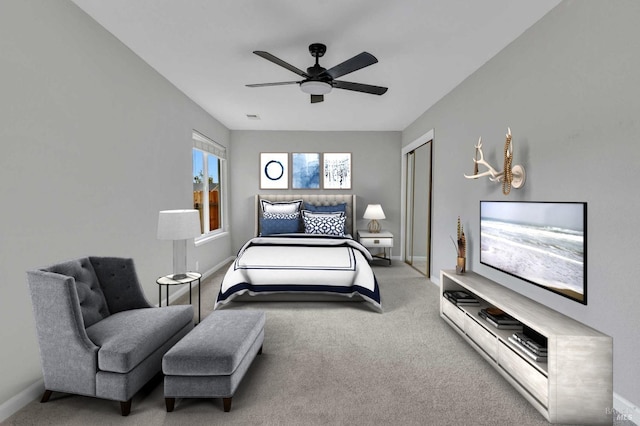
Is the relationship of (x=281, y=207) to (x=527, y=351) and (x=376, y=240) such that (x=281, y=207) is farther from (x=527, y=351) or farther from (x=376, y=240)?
(x=527, y=351)

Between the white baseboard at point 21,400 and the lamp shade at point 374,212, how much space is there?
4.62 m

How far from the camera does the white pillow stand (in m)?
5.53

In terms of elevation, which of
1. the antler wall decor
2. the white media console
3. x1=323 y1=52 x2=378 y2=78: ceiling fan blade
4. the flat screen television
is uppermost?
x1=323 y1=52 x2=378 y2=78: ceiling fan blade

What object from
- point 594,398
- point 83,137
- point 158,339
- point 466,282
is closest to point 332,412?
point 158,339

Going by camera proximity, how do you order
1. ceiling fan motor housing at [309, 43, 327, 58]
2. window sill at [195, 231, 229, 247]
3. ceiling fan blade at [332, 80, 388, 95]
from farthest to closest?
window sill at [195, 231, 229, 247]
ceiling fan blade at [332, 80, 388, 95]
ceiling fan motor housing at [309, 43, 327, 58]

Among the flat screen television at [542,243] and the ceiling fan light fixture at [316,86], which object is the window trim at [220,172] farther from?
the flat screen television at [542,243]

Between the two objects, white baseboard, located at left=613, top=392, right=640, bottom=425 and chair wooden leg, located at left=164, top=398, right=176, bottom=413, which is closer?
white baseboard, located at left=613, top=392, right=640, bottom=425

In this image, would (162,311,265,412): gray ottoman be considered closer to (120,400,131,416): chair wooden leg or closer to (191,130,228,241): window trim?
(120,400,131,416): chair wooden leg

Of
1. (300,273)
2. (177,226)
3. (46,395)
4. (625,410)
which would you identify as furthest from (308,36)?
(625,410)

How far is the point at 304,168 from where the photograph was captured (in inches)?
243

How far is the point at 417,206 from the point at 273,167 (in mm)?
2954

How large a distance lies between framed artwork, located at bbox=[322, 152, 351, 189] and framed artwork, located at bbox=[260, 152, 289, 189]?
761 millimetres

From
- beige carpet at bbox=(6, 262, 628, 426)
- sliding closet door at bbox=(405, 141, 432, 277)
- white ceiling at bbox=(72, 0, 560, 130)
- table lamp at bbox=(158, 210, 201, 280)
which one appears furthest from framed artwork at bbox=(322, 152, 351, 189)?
table lamp at bbox=(158, 210, 201, 280)

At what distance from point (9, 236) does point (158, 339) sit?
102cm
